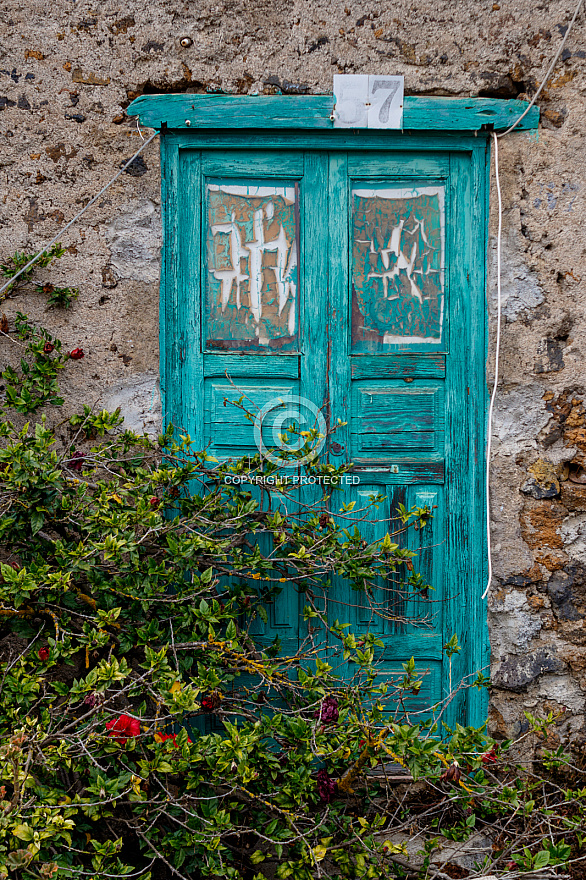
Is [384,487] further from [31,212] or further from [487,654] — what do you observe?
[31,212]

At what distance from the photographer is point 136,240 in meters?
2.40

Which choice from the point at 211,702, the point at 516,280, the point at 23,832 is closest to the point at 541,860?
the point at 211,702

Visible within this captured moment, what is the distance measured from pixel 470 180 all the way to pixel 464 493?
122 cm

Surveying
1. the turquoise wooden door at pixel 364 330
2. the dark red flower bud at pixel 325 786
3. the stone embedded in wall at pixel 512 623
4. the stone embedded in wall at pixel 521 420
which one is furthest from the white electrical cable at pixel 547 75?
the dark red flower bud at pixel 325 786

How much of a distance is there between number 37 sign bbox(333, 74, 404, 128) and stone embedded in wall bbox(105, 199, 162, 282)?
0.79 metres

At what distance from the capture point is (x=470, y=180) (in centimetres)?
246

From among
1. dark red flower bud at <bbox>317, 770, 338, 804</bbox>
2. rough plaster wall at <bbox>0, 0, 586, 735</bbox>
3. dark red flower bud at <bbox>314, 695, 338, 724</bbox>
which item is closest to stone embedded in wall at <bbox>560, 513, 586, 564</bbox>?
rough plaster wall at <bbox>0, 0, 586, 735</bbox>

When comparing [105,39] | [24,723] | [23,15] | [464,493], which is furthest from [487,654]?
[23,15]

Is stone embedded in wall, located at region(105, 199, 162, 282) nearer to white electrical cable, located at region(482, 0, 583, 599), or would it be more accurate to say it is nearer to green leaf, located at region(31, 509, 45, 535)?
green leaf, located at region(31, 509, 45, 535)

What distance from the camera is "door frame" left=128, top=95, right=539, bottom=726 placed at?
2.37m

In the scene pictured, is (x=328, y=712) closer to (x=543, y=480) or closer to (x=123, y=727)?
(x=123, y=727)

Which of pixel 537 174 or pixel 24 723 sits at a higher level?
pixel 537 174

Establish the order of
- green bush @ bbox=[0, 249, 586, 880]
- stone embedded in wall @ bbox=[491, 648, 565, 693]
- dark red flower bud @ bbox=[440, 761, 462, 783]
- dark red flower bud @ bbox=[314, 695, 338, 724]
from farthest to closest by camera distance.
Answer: stone embedded in wall @ bbox=[491, 648, 565, 693] → dark red flower bud @ bbox=[314, 695, 338, 724] → dark red flower bud @ bbox=[440, 761, 462, 783] → green bush @ bbox=[0, 249, 586, 880]

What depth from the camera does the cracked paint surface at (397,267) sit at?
2477 millimetres
